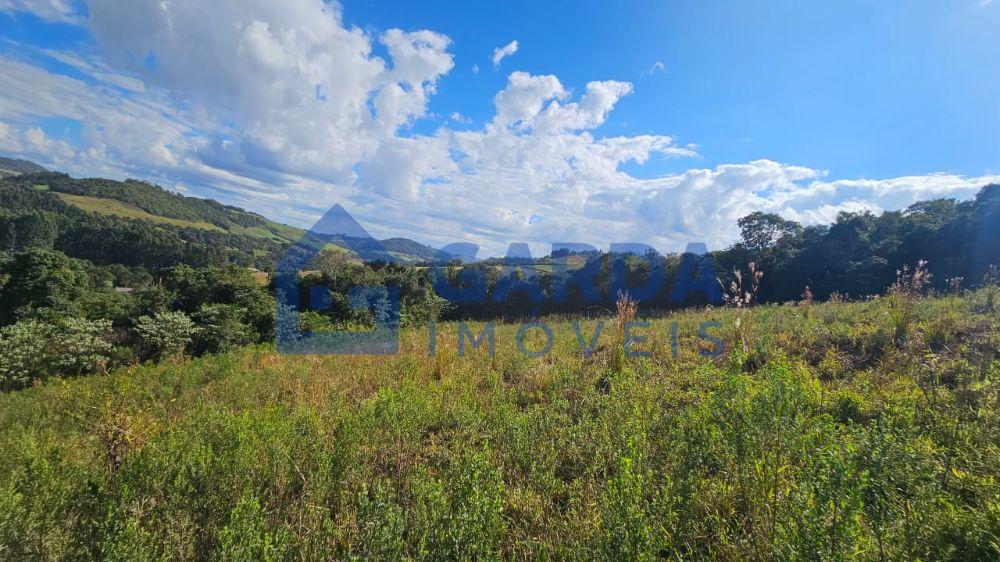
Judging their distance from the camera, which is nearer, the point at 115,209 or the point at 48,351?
the point at 48,351

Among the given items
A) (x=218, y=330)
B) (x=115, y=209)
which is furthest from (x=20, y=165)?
(x=218, y=330)

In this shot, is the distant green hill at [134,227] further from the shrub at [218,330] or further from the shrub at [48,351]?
the shrub at [48,351]

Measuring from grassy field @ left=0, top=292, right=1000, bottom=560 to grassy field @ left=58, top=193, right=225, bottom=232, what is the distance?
90.0m

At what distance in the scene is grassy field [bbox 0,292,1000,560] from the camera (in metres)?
1.51

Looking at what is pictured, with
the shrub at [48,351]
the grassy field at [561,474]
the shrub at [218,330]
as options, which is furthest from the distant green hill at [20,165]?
the grassy field at [561,474]

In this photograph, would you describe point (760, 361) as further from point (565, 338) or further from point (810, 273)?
point (810, 273)

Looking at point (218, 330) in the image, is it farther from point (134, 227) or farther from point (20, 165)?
point (20, 165)

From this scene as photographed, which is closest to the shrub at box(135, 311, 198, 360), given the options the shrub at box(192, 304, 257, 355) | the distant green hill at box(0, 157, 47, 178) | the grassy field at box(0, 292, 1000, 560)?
the shrub at box(192, 304, 257, 355)

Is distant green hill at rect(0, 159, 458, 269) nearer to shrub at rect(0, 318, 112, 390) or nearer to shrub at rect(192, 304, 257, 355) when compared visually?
shrub at rect(192, 304, 257, 355)

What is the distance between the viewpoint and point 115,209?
221 feet

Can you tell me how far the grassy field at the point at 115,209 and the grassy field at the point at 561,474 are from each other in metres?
90.0

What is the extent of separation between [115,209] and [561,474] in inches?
3964

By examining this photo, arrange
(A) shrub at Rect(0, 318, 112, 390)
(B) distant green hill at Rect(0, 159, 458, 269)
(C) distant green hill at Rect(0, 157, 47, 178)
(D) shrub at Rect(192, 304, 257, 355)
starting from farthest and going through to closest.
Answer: (C) distant green hill at Rect(0, 157, 47, 178) < (B) distant green hill at Rect(0, 159, 458, 269) < (D) shrub at Rect(192, 304, 257, 355) < (A) shrub at Rect(0, 318, 112, 390)

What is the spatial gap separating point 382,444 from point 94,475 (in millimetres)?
1792
